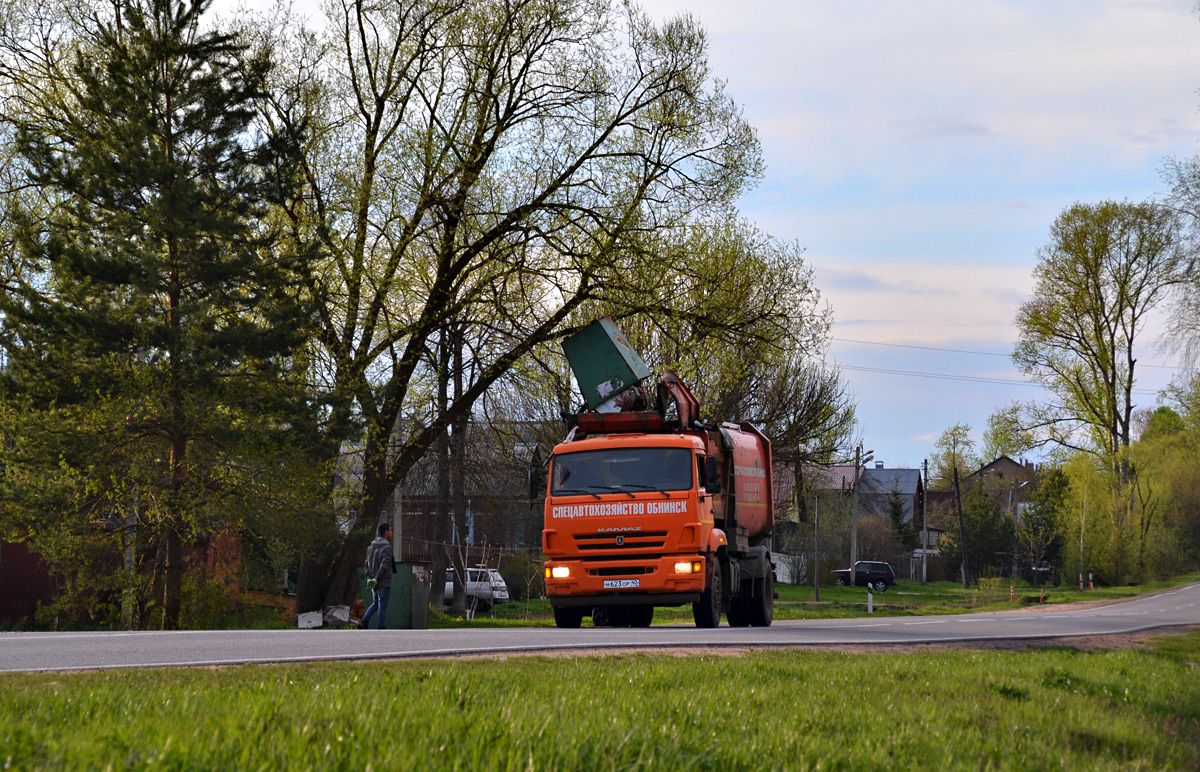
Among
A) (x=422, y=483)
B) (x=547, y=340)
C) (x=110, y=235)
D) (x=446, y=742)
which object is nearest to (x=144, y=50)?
(x=110, y=235)

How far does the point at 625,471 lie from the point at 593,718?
11157 millimetres

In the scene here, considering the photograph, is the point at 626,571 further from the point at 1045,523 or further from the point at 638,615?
the point at 1045,523

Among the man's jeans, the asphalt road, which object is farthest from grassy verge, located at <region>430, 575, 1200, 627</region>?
the asphalt road

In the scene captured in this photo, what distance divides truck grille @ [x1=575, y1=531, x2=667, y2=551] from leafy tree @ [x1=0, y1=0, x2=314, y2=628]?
6253mm

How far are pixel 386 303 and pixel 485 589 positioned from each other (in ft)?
70.7

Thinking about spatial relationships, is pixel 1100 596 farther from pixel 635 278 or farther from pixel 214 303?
pixel 214 303

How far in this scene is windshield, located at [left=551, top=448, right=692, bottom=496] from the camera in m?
16.4

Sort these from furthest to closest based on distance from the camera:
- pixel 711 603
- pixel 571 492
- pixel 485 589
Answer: pixel 485 589 → pixel 711 603 → pixel 571 492

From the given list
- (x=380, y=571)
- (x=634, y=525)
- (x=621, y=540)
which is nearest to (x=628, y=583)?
(x=621, y=540)

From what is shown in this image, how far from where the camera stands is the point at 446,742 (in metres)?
4.48

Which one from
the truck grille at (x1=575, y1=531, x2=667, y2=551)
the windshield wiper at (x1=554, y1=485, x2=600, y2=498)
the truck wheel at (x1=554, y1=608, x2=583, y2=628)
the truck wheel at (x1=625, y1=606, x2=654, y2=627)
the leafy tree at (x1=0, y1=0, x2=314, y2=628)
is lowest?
the truck wheel at (x1=625, y1=606, x2=654, y2=627)

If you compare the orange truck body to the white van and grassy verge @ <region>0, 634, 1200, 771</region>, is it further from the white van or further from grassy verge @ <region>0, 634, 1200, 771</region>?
the white van

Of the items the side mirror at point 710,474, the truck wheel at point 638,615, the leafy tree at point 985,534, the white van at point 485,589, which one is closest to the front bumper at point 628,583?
the side mirror at point 710,474

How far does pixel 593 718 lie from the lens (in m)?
5.42
